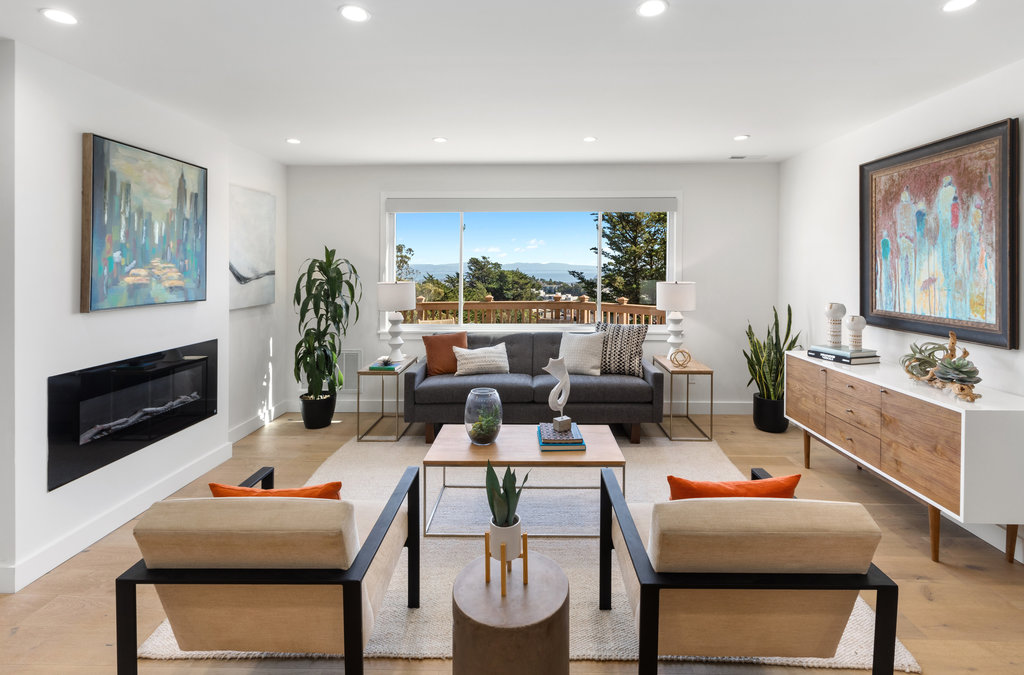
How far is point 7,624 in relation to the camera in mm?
2320

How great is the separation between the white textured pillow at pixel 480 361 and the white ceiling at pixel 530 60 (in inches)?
71.5

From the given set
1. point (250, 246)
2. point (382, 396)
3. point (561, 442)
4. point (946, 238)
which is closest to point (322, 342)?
point (382, 396)

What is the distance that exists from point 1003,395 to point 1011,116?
4.38 ft

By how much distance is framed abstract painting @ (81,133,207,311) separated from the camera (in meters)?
3.02

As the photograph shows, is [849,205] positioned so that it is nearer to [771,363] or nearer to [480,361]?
[771,363]

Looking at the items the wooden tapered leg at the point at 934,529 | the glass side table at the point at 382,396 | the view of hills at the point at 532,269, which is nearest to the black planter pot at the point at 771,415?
the view of hills at the point at 532,269

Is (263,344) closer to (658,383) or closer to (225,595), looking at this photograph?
(658,383)

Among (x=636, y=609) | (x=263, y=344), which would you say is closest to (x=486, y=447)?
(x=636, y=609)

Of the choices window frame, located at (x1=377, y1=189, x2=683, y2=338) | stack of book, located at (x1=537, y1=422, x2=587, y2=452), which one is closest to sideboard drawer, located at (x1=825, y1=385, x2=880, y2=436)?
stack of book, located at (x1=537, y1=422, x2=587, y2=452)

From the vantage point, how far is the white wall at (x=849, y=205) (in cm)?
302

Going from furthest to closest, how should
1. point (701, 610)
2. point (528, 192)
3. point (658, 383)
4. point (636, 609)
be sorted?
1. point (528, 192)
2. point (658, 383)
3. point (636, 609)
4. point (701, 610)

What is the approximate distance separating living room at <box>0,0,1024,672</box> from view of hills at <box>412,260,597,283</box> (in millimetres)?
514

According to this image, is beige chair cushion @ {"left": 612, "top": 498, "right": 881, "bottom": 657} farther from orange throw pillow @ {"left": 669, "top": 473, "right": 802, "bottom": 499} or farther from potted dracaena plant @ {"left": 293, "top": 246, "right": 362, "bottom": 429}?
potted dracaena plant @ {"left": 293, "top": 246, "right": 362, "bottom": 429}

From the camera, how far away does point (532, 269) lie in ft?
20.2
